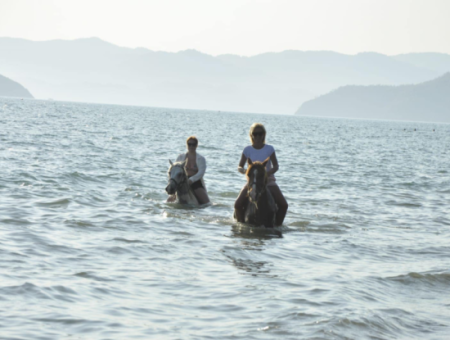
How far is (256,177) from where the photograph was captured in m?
12.4

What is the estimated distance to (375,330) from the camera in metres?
7.52

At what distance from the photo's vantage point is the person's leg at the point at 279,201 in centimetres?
1349

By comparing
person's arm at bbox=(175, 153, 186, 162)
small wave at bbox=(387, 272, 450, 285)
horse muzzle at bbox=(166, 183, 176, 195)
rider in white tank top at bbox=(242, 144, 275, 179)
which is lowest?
small wave at bbox=(387, 272, 450, 285)

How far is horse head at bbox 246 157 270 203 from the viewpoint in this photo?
12.4 m

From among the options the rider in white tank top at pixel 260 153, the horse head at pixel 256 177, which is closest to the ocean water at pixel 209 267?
the horse head at pixel 256 177

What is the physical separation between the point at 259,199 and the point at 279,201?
601 mm

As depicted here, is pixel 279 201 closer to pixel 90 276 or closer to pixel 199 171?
pixel 199 171

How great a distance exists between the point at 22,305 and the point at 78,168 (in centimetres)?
1798

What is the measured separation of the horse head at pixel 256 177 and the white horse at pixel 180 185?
3424 mm

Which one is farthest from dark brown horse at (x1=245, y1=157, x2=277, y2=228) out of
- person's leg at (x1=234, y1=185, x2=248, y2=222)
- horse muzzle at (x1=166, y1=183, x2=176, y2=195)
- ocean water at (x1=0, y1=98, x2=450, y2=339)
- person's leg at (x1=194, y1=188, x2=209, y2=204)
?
person's leg at (x1=194, y1=188, x2=209, y2=204)

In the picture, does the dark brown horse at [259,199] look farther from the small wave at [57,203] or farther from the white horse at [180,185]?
the small wave at [57,203]

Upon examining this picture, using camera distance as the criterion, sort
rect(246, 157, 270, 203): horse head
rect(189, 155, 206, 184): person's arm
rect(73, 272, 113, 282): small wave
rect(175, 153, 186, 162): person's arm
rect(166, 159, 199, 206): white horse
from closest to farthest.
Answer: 1. rect(73, 272, 113, 282): small wave
2. rect(246, 157, 270, 203): horse head
3. rect(166, 159, 199, 206): white horse
4. rect(189, 155, 206, 184): person's arm
5. rect(175, 153, 186, 162): person's arm

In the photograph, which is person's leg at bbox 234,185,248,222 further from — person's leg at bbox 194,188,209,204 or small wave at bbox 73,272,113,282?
small wave at bbox 73,272,113,282

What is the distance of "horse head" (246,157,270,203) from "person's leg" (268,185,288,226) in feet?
2.91
